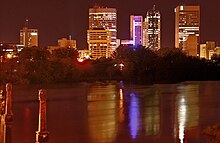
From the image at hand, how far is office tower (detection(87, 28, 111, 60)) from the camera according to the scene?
106m

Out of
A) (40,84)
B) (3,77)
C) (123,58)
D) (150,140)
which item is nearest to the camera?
(150,140)

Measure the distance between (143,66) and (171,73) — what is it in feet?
6.94

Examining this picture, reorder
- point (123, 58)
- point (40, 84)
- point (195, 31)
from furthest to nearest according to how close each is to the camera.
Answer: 1. point (195, 31)
2. point (123, 58)
3. point (40, 84)

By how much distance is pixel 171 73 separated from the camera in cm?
3647

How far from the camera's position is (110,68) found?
39.9 metres

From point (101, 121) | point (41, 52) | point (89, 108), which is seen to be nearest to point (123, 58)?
point (41, 52)

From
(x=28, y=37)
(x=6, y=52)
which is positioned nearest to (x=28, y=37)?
(x=28, y=37)

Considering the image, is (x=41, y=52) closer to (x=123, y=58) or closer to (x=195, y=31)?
(x=123, y=58)

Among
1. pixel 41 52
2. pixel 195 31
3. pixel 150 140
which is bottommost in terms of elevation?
pixel 150 140

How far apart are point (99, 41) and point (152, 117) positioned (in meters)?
93.0

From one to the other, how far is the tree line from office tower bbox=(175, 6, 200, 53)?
84.2 metres

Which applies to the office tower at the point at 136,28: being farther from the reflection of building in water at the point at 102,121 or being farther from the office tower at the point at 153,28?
the reflection of building in water at the point at 102,121

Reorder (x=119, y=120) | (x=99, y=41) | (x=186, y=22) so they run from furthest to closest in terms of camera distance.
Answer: (x=186, y=22), (x=99, y=41), (x=119, y=120)

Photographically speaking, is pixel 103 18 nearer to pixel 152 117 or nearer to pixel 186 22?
pixel 186 22
